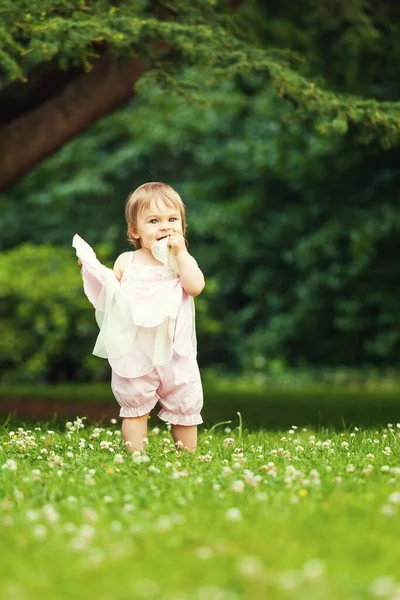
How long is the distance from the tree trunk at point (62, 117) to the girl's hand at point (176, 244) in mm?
4299

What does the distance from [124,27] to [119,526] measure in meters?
4.85

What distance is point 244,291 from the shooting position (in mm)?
20344

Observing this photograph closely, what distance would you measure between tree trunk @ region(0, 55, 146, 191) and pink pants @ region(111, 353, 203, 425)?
465 centimetres

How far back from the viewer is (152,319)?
17.8 feet

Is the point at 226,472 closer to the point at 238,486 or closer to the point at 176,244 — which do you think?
the point at 238,486

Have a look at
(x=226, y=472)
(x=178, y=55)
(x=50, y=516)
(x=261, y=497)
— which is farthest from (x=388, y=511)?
(x=178, y=55)

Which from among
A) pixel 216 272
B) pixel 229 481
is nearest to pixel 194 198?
pixel 216 272

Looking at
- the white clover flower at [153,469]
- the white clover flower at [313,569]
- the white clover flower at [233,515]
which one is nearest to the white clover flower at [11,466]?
the white clover flower at [153,469]

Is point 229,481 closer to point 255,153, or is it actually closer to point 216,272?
point 255,153

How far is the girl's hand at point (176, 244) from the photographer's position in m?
5.50

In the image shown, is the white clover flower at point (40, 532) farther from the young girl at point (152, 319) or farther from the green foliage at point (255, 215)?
the green foliage at point (255, 215)

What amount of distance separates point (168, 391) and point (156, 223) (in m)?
0.96

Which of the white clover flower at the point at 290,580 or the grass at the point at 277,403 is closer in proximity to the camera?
the white clover flower at the point at 290,580

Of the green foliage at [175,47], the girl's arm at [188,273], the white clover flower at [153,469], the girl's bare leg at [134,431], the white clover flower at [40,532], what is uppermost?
the green foliage at [175,47]
